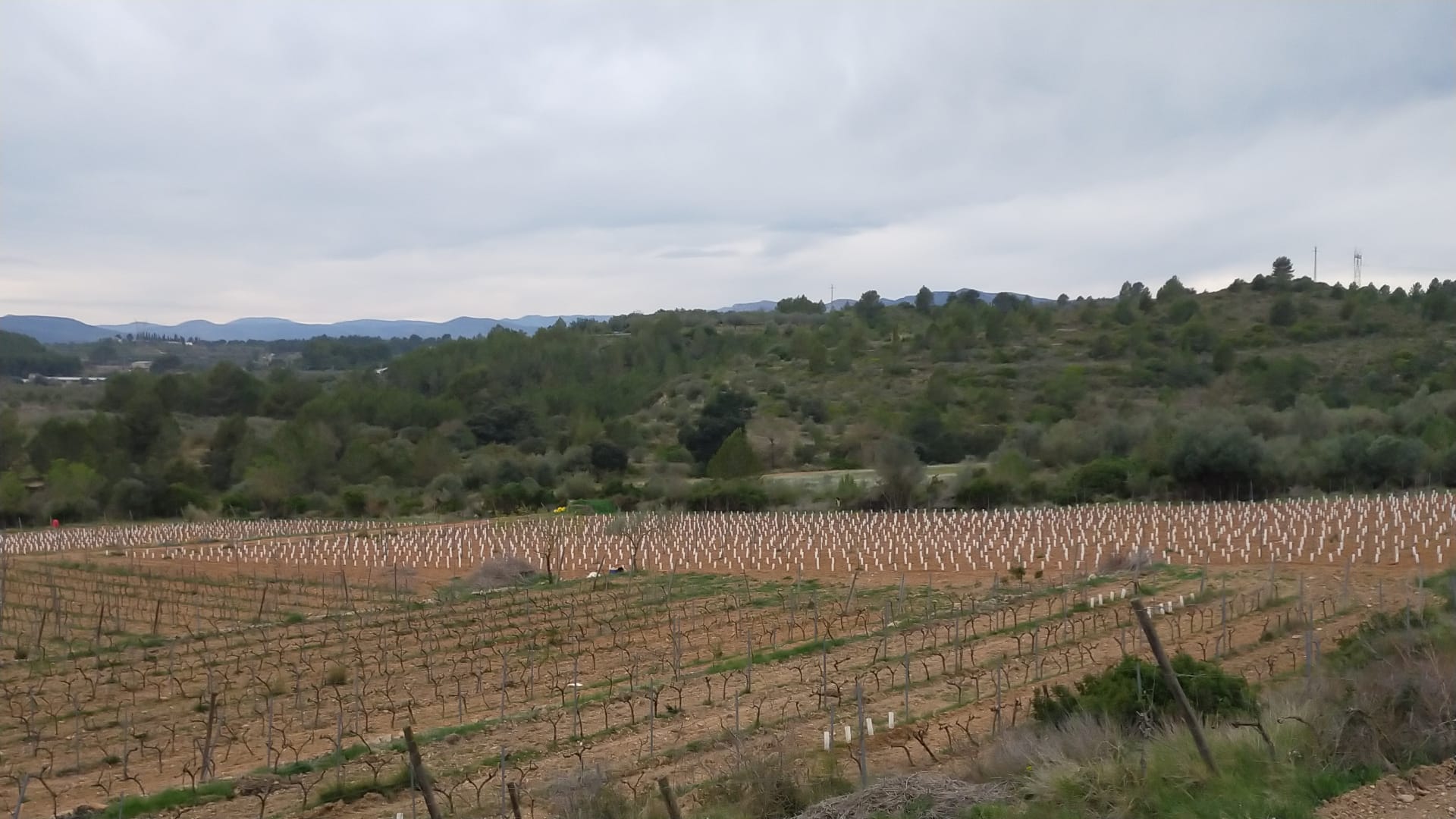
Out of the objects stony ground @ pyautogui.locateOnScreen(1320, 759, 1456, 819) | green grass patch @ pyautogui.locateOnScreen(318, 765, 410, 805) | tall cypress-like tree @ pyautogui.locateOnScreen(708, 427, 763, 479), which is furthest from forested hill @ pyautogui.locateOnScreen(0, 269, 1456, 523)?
green grass patch @ pyautogui.locateOnScreen(318, 765, 410, 805)

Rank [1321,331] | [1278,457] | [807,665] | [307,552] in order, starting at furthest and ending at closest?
1. [1321,331]
2. [1278,457]
3. [307,552]
4. [807,665]

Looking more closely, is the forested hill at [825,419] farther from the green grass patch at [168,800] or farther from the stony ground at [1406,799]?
the green grass patch at [168,800]

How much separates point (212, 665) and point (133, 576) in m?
14.1

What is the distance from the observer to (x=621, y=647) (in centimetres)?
1558

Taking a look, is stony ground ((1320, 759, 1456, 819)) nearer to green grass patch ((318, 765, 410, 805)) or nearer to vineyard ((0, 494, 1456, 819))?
vineyard ((0, 494, 1456, 819))

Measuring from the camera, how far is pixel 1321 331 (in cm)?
7438

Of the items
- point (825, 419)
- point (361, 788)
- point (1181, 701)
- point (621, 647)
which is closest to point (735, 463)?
point (825, 419)

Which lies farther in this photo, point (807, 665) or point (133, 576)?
point (133, 576)

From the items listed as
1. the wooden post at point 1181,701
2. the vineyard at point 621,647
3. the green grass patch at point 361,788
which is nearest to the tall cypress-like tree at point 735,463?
the vineyard at point 621,647

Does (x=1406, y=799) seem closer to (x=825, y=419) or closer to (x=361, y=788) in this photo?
(x=361, y=788)

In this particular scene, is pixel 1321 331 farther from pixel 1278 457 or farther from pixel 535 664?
pixel 535 664

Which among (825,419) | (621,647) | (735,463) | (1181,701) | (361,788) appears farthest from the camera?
(825,419)

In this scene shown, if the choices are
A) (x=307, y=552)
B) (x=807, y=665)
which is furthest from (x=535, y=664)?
(x=307, y=552)

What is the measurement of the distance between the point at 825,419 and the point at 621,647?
51669 millimetres
